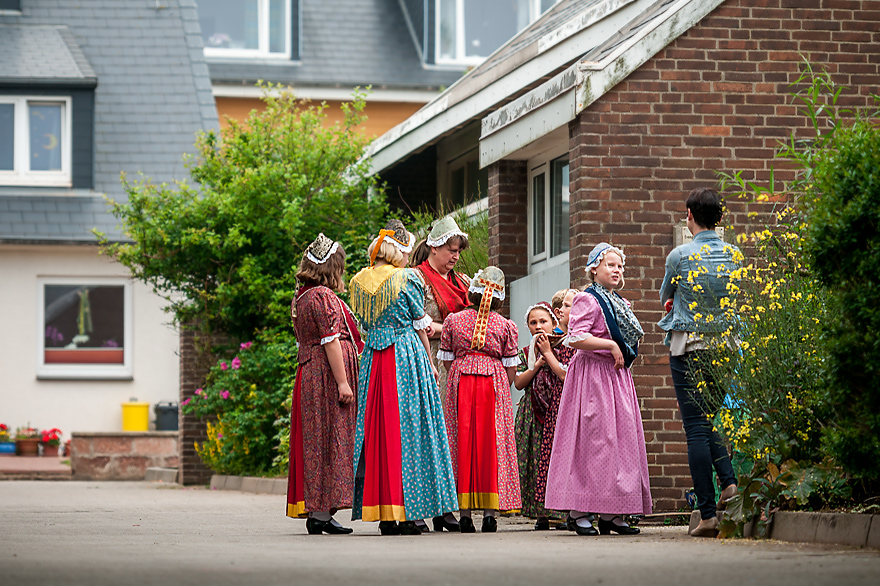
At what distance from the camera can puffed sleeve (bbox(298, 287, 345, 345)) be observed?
877cm

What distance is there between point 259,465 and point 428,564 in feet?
36.3

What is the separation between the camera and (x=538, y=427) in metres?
9.67

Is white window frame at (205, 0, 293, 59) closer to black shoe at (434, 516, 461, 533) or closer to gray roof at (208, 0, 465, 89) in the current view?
gray roof at (208, 0, 465, 89)

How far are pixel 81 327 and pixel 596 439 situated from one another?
1852 centimetres

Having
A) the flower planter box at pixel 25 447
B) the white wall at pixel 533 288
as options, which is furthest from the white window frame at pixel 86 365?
the white wall at pixel 533 288

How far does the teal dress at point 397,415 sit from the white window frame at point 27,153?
18.2m

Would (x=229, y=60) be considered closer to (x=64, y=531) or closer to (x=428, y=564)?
(x=64, y=531)

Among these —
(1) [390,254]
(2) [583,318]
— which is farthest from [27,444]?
(2) [583,318]

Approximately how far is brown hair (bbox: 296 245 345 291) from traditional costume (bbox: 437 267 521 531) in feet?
2.79

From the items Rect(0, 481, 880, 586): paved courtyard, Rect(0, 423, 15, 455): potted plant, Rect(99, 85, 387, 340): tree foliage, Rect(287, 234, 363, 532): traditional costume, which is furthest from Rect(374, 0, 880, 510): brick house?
Rect(0, 423, 15, 455): potted plant

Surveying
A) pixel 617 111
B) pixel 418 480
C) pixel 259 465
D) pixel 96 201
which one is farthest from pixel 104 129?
pixel 418 480

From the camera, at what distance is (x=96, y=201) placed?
83.3ft

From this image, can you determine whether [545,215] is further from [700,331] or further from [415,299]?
[700,331]

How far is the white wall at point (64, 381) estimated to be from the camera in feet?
80.9
